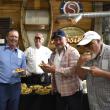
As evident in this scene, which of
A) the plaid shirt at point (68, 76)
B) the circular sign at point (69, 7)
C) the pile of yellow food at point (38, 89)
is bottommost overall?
the pile of yellow food at point (38, 89)

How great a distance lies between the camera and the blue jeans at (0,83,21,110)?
3771mm

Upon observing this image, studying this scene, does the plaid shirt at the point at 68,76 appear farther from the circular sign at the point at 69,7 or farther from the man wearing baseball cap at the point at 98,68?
the circular sign at the point at 69,7

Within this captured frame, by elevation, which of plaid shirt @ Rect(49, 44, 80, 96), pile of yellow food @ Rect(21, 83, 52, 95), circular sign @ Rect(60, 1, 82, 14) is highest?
circular sign @ Rect(60, 1, 82, 14)

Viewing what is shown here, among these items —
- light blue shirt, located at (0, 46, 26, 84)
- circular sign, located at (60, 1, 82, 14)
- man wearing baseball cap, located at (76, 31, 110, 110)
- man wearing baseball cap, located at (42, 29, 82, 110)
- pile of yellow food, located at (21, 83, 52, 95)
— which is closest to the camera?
man wearing baseball cap, located at (76, 31, 110, 110)

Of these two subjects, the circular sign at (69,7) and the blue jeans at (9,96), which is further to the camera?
the circular sign at (69,7)

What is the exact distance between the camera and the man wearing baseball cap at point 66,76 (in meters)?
3.41

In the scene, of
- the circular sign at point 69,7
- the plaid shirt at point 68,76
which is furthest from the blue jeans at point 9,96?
the circular sign at point 69,7

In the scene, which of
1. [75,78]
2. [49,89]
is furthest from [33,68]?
[75,78]

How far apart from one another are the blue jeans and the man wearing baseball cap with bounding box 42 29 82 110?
55cm

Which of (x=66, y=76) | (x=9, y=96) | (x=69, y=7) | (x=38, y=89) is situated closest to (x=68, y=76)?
(x=66, y=76)

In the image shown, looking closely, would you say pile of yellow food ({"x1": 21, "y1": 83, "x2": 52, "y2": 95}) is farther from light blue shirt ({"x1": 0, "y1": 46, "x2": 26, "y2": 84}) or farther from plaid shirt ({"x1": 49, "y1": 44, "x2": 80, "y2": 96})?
plaid shirt ({"x1": 49, "y1": 44, "x2": 80, "y2": 96})

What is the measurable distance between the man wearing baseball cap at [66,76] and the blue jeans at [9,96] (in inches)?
21.5

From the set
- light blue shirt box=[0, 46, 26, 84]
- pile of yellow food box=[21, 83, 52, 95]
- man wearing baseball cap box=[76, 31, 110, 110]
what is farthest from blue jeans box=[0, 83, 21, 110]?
man wearing baseball cap box=[76, 31, 110, 110]

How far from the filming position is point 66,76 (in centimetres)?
340
